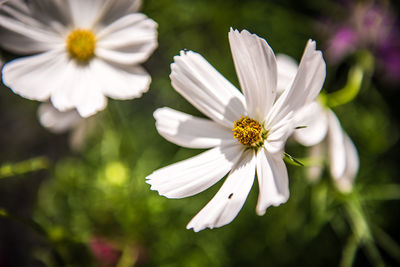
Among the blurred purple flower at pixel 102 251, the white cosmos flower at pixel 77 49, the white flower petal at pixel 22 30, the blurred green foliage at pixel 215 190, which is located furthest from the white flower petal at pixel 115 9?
the blurred purple flower at pixel 102 251

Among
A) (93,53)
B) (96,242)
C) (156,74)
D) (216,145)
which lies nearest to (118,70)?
(93,53)

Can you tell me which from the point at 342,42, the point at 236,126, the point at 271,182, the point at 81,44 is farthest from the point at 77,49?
the point at 342,42

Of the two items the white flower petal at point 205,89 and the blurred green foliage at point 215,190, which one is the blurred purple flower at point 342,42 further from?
the white flower petal at point 205,89

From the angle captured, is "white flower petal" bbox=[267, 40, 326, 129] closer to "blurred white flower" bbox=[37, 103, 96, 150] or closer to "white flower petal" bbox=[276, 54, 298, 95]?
"white flower petal" bbox=[276, 54, 298, 95]

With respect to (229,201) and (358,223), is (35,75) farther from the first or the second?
(358,223)

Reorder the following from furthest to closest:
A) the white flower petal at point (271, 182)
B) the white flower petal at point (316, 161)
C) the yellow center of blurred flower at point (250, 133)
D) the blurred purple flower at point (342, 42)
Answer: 1. the blurred purple flower at point (342, 42)
2. the white flower petal at point (316, 161)
3. the yellow center of blurred flower at point (250, 133)
4. the white flower petal at point (271, 182)

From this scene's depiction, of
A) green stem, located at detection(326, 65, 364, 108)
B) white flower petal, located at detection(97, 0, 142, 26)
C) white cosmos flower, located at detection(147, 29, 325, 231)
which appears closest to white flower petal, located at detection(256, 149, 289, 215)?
white cosmos flower, located at detection(147, 29, 325, 231)

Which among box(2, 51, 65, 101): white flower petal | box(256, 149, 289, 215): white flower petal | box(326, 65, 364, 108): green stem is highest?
box(2, 51, 65, 101): white flower petal
